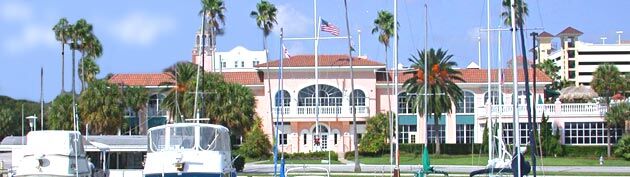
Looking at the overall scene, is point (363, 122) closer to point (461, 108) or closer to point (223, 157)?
point (461, 108)

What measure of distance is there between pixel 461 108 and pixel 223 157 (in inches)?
2495

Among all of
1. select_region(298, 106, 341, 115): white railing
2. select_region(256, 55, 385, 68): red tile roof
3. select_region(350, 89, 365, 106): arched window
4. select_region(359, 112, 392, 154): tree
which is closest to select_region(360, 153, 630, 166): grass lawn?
Answer: select_region(359, 112, 392, 154): tree

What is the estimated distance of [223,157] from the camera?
39.1 meters

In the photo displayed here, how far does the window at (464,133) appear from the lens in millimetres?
99250

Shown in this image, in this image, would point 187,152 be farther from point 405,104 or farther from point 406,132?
point 405,104

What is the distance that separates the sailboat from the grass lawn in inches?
1533

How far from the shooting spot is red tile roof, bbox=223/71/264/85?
10182 centimetres

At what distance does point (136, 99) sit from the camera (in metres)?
96.8

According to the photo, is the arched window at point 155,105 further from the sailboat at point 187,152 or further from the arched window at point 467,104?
the sailboat at point 187,152

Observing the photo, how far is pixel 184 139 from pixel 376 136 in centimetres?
5544

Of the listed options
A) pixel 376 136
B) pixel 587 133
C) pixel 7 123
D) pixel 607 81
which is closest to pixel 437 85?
pixel 376 136

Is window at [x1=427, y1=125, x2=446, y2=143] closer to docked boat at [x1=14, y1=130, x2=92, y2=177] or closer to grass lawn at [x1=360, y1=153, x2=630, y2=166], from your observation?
grass lawn at [x1=360, y1=153, x2=630, y2=166]

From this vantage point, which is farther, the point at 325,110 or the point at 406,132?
the point at 406,132

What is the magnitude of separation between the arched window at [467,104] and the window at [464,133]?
4.59 feet
